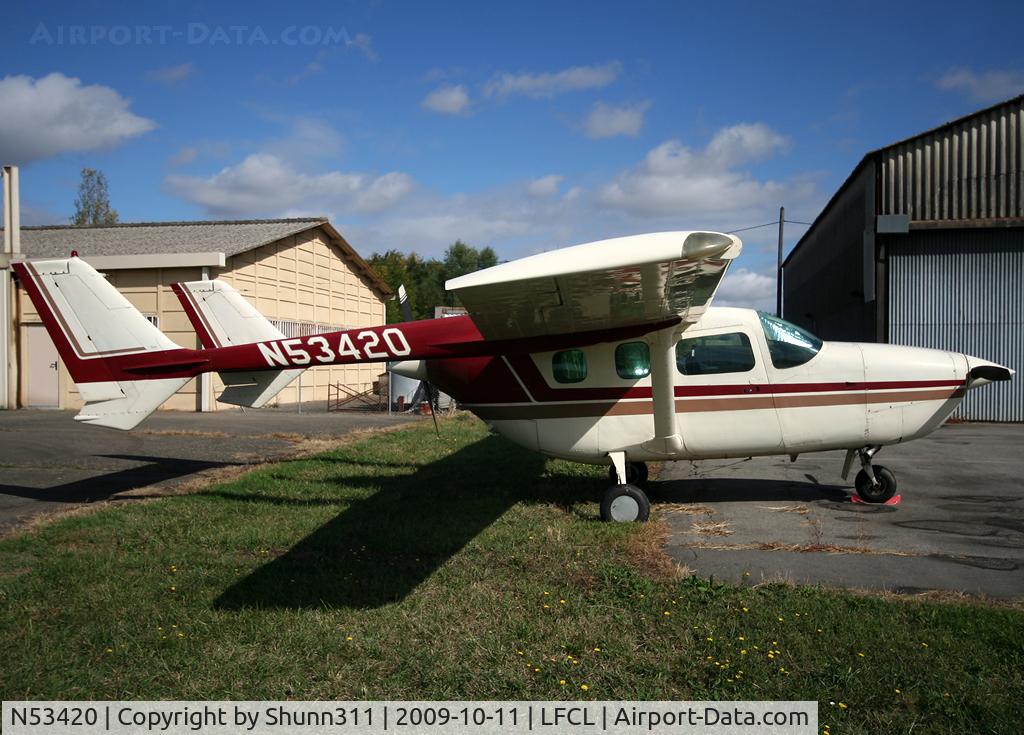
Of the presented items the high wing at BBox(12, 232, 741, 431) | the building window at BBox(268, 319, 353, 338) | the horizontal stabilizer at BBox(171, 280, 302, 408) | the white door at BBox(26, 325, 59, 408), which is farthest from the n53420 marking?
the white door at BBox(26, 325, 59, 408)

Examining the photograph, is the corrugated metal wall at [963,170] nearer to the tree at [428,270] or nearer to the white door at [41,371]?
the white door at [41,371]

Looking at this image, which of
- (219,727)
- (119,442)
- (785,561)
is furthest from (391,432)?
(219,727)

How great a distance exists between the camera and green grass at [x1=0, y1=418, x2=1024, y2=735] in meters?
3.96

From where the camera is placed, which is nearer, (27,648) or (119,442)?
(27,648)

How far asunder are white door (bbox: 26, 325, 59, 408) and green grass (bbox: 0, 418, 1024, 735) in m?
17.9

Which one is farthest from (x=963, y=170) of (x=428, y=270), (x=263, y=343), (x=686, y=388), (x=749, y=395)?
(x=428, y=270)

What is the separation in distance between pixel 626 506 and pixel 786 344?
2.65 meters

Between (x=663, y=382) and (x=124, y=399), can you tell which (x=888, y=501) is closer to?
(x=663, y=382)

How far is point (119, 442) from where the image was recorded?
14383 millimetres

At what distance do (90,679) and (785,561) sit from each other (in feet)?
17.9

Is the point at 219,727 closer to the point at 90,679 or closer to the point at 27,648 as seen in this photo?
the point at 90,679

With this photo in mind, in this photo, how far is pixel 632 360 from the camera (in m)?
8.08

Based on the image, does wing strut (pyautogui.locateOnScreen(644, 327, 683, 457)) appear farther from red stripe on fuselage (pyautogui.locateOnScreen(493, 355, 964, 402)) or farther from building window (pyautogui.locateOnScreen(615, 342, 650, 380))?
red stripe on fuselage (pyautogui.locateOnScreen(493, 355, 964, 402))

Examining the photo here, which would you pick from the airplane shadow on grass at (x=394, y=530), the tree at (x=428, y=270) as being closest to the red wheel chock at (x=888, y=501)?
the airplane shadow on grass at (x=394, y=530)
